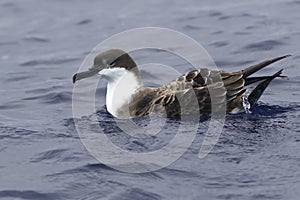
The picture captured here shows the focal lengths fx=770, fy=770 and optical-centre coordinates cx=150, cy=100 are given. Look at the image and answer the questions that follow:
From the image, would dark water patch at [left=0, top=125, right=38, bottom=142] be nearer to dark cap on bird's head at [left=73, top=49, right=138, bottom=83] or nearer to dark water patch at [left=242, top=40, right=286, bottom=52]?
dark cap on bird's head at [left=73, top=49, right=138, bottom=83]

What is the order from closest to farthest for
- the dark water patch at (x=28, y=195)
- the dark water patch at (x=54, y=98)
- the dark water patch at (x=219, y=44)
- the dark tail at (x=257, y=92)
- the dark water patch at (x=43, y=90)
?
the dark water patch at (x=28, y=195) → the dark tail at (x=257, y=92) → the dark water patch at (x=54, y=98) → the dark water patch at (x=43, y=90) → the dark water patch at (x=219, y=44)

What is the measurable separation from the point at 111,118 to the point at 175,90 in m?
1.01

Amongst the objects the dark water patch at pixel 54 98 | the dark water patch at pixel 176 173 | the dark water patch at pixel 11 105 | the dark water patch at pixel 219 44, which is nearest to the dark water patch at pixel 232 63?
the dark water patch at pixel 219 44

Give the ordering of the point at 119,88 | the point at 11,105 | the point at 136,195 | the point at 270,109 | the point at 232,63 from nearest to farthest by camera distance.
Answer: the point at 136,195 → the point at 270,109 → the point at 119,88 → the point at 11,105 → the point at 232,63

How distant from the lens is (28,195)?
748 cm

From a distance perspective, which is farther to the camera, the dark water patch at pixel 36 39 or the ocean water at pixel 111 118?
the dark water patch at pixel 36 39

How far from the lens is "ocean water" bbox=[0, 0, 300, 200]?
24.7ft

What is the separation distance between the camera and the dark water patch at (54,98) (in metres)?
11.7

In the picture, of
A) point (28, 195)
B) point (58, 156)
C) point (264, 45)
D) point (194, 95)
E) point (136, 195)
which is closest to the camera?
point (136, 195)

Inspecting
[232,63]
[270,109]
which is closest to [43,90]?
[232,63]

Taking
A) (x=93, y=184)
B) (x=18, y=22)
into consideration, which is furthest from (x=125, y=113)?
(x=18, y=22)

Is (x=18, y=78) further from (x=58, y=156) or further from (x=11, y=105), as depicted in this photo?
(x=58, y=156)

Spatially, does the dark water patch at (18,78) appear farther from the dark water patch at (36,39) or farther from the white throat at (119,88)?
the white throat at (119,88)

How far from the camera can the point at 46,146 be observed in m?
8.98
